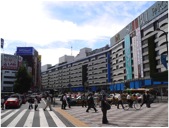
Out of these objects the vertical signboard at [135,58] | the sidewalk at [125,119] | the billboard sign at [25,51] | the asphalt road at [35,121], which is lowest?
the asphalt road at [35,121]

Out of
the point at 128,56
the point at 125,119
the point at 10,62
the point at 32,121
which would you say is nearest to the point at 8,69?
the point at 10,62

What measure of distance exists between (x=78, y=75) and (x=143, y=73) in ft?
227

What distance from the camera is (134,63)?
257 ft

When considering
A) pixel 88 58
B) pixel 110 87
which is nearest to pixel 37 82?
pixel 88 58

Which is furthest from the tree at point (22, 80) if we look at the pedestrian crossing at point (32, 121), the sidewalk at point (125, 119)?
the sidewalk at point (125, 119)

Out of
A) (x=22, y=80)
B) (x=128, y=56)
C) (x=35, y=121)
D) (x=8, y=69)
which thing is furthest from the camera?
(x=8, y=69)

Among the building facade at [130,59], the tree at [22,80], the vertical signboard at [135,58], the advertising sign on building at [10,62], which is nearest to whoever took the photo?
the building facade at [130,59]

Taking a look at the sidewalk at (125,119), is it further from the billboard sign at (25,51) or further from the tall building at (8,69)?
the billboard sign at (25,51)

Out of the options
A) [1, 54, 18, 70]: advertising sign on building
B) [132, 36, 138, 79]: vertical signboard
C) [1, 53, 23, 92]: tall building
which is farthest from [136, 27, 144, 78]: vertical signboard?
[1, 54, 18, 70]: advertising sign on building

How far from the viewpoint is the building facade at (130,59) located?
65062 mm

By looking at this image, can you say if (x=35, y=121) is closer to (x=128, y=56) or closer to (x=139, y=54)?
(x=139, y=54)

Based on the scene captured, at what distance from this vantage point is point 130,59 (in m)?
81.4

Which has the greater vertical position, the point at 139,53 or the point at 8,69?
the point at 139,53

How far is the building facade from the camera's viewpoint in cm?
6506
